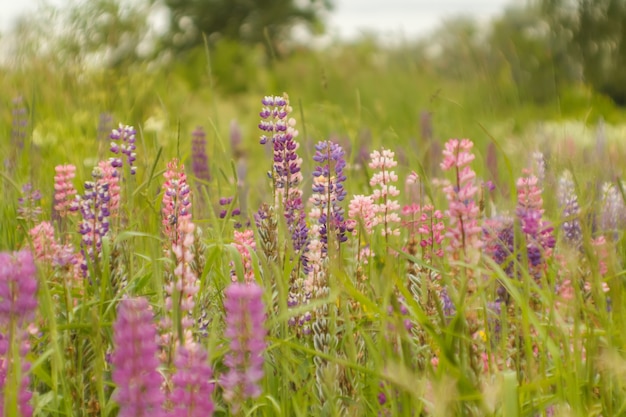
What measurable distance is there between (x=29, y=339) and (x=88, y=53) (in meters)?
3.29

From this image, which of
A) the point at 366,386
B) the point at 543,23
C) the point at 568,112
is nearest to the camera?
the point at 366,386

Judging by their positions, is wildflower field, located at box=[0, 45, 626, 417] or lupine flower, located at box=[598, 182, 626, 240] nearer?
wildflower field, located at box=[0, 45, 626, 417]

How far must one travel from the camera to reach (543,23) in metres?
17.8

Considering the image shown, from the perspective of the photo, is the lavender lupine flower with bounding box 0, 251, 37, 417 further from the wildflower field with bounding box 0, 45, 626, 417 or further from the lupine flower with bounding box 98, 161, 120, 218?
the lupine flower with bounding box 98, 161, 120, 218

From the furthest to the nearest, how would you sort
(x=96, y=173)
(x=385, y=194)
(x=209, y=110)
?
(x=209, y=110), (x=385, y=194), (x=96, y=173)

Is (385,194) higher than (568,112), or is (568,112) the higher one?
(568,112)

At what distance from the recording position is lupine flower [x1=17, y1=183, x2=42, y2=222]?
235 centimetres

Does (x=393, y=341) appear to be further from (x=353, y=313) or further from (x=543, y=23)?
(x=543, y=23)

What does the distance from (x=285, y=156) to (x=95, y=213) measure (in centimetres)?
49

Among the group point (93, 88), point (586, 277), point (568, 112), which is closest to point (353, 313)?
point (586, 277)

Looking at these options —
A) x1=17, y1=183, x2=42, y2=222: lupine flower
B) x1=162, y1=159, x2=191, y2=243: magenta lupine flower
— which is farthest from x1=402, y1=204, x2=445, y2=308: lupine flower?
x1=17, y1=183, x2=42, y2=222: lupine flower

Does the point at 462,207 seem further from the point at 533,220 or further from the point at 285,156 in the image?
the point at 285,156

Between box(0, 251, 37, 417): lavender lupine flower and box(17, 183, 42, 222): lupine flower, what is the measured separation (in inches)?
38.3

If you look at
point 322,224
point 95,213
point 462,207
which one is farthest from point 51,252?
point 462,207
